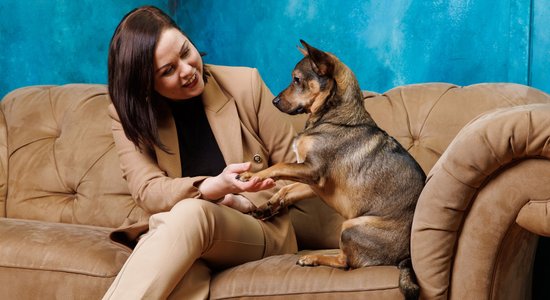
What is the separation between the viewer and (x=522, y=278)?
7.16ft

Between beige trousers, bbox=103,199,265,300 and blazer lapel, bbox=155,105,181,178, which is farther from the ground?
blazer lapel, bbox=155,105,181,178

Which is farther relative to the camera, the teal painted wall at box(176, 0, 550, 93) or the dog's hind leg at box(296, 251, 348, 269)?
the teal painted wall at box(176, 0, 550, 93)

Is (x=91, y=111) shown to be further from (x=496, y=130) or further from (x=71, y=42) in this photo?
(x=496, y=130)

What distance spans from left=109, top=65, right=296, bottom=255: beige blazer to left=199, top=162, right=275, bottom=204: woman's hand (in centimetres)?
7

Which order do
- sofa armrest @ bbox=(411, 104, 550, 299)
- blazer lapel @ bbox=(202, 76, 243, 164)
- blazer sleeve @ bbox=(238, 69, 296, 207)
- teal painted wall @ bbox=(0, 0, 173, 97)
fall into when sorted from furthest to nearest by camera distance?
teal painted wall @ bbox=(0, 0, 173, 97)
blazer sleeve @ bbox=(238, 69, 296, 207)
blazer lapel @ bbox=(202, 76, 243, 164)
sofa armrest @ bbox=(411, 104, 550, 299)

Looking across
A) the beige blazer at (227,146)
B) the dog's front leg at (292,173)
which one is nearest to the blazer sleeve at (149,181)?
the beige blazer at (227,146)

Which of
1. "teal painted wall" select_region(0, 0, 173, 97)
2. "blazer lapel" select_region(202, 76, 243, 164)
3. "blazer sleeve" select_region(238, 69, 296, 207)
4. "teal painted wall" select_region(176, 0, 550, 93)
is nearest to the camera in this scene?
"blazer lapel" select_region(202, 76, 243, 164)

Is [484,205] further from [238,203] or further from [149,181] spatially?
[149,181]

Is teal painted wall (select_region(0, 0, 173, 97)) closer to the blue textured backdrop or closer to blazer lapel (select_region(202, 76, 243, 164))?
the blue textured backdrop

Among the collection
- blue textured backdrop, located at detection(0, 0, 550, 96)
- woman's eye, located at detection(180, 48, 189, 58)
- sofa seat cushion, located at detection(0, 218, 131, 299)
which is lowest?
sofa seat cushion, located at detection(0, 218, 131, 299)

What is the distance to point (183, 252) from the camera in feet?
6.59

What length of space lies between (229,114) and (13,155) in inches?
50.3

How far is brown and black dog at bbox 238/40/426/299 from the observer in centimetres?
216

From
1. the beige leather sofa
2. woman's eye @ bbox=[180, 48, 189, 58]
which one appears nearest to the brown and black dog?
the beige leather sofa
